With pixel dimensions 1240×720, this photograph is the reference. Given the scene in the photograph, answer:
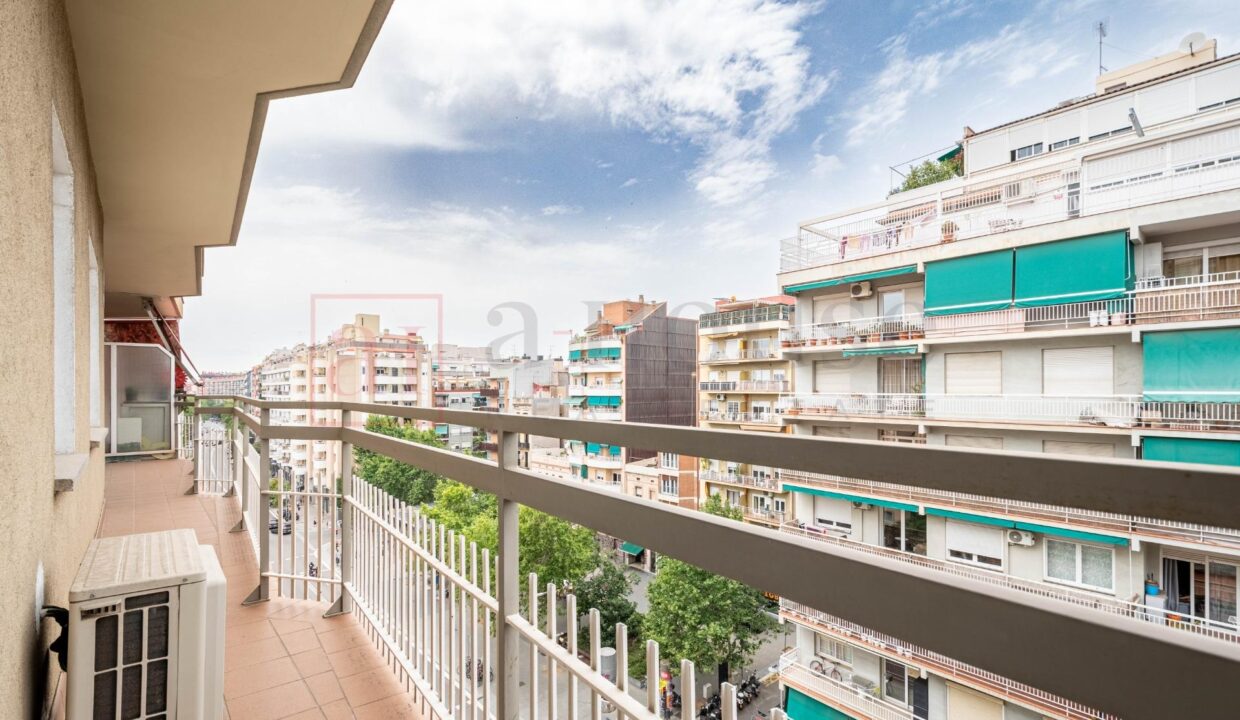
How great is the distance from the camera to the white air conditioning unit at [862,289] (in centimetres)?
686

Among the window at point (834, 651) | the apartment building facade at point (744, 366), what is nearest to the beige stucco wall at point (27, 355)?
the window at point (834, 651)

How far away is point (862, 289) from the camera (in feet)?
22.6

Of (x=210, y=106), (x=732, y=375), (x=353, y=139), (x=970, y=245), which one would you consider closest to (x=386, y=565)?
(x=210, y=106)

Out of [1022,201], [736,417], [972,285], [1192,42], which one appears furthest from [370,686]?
[736,417]

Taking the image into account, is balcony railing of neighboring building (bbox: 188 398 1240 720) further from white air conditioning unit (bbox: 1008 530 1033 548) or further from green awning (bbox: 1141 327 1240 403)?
green awning (bbox: 1141 327 1240 403)

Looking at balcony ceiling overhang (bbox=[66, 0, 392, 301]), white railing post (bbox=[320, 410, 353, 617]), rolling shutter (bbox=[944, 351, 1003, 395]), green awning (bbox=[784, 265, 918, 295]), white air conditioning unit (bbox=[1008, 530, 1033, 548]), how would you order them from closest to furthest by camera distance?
balcony ceiling overhang (bbox=[66, 0, 392, 301])
white railing post (bbox=[320, 410, 353, 617])
white air conditioning unit (bbox=[1008, 530, 1033, 548])
rolling shutter (bbox=[944, 351, 1003, 395])
green awning (bbox=[784, 265, 918, 295])

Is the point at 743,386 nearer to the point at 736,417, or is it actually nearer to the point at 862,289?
the point at 736,417

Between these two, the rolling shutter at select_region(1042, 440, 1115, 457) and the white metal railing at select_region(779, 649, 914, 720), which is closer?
the white metal railing at select_region(779, 649, 914, 720)

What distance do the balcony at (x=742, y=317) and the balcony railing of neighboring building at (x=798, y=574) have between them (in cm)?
1072

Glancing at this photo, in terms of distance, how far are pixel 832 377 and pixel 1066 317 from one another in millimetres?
2549

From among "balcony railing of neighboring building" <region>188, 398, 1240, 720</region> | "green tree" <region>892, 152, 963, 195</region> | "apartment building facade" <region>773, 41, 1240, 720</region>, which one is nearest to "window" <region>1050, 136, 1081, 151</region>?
"apartment building facade" <region>773, 41, 1240, 720</region>

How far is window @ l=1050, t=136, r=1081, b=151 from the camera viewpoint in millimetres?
6629

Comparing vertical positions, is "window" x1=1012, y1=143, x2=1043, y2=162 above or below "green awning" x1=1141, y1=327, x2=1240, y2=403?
above

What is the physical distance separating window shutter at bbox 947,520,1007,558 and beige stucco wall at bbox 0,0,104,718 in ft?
17.3
